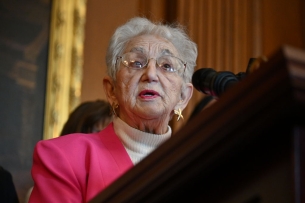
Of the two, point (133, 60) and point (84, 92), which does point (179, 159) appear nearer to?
point (133, 60)

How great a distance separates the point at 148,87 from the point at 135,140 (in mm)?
204

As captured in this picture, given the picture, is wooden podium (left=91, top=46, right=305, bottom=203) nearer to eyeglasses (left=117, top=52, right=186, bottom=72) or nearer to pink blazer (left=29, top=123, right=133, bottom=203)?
pink blazer (left=29, top=123, right=133, bottom=203)

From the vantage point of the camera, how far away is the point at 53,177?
1806 millimetres

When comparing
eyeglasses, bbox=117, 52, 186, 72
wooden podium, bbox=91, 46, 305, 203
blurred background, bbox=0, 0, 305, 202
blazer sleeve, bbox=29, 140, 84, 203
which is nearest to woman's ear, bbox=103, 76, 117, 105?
eyeglasses, bbox=117, 52, 186, 72

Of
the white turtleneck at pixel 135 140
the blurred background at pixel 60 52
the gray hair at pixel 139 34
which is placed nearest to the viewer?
the white turtleneck at pixel 135 140

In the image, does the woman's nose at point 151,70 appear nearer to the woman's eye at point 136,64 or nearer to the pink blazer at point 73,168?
the woman's eye at point 136,64

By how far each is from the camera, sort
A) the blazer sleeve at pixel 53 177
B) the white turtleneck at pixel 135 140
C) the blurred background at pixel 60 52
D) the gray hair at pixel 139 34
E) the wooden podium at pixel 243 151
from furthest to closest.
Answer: the blurred background at pixel 60 52 < the gray hair at pixel 139 34 < the white turtleneck at pixel 135 140 < the blazer sleeve at pixel 53 177 < the wooden podium at pixel 243 151

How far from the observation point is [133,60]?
7.41 ft

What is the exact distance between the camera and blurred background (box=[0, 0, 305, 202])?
3.17 metres

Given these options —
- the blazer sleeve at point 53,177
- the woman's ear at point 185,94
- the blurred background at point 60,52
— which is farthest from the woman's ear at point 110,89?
the blurred background at point 60,52

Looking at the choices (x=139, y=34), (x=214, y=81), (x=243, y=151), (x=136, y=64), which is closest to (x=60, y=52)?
(x=139, y=34)

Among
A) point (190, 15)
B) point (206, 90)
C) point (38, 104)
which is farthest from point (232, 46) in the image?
point (206, 90)

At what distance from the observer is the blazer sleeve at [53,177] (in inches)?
68.7

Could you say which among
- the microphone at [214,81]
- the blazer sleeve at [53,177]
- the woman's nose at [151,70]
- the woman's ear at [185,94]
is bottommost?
the blazer sleeve at [53,177]
